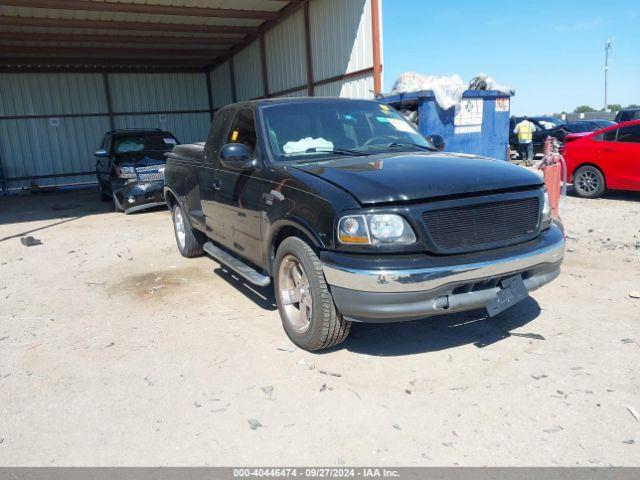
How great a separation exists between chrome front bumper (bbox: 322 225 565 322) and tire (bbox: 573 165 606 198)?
807 centimetres

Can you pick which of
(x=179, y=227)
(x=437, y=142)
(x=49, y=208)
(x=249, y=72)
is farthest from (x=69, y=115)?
(x=437, y=142)

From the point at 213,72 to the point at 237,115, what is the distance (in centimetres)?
1765

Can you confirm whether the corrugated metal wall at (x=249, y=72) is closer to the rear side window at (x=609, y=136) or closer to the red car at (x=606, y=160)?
the red car at (x=606, y=160)

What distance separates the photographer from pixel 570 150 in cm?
1048

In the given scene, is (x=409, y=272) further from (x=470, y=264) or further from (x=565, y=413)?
(x=565, y=413)

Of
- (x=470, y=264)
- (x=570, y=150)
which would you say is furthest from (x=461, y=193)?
(x=570, y=150)

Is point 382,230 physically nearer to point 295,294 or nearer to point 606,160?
point 295,294

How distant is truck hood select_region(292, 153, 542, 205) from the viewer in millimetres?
3158

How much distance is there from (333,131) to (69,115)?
18508 millimetres

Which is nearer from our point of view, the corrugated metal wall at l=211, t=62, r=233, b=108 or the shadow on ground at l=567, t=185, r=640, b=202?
the shadow on ground at l=567, t=185, r=640, b=202

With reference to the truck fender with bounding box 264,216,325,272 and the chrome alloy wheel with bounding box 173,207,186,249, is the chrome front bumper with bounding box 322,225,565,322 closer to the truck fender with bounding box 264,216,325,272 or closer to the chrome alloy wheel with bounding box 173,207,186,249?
the truck fender with bounding box 264,216,325,272

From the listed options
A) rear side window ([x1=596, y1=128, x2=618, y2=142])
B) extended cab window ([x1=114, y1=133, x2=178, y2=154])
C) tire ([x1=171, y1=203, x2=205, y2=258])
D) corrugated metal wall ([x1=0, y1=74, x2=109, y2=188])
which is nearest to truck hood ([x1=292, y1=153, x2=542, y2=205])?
tire ([x1=171, y1=203, x2=205, y2=258])

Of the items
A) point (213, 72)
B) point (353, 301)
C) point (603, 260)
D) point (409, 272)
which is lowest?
point (603, 260)

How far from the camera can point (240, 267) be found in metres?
4.67
